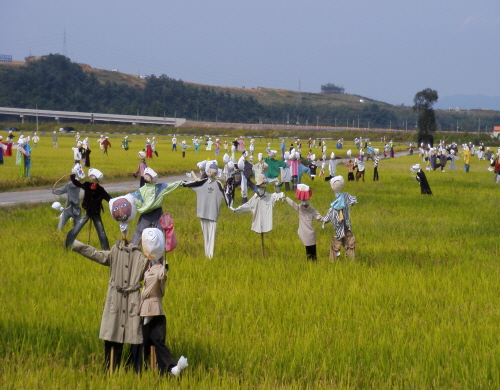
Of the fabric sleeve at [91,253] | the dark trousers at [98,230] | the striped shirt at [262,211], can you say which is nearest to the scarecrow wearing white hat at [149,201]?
the dark trousers at [98,230]

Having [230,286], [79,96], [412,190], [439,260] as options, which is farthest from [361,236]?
[79,96]

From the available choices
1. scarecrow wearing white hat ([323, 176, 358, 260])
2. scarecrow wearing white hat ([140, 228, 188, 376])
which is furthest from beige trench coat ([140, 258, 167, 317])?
scarecrow wearing white hat ([323, 176, 358, 260])

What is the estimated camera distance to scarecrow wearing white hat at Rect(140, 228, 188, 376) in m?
6.10

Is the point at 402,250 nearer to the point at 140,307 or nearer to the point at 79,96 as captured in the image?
the point at 140,307

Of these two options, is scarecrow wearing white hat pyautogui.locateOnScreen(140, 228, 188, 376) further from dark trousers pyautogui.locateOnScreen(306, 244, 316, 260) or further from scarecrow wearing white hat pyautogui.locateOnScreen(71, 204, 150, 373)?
dark trousers pyautogui.locateOnScreen(306, 244, 316, 260)

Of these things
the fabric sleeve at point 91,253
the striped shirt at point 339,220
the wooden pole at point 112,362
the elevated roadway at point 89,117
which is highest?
the fabric sleeve at point 91,253

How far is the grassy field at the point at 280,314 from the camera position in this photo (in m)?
6.20

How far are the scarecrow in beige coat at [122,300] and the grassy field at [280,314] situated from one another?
1.00 feet

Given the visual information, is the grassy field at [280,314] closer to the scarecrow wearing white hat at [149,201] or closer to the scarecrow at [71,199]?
the scarecrow at [71,199]

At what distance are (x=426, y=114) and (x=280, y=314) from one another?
311 feet

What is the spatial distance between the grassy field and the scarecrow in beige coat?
0.30 metres

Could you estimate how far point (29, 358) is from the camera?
6.47 metres

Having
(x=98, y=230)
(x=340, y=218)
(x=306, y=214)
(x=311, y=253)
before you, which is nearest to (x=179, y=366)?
(x=306, y=214)

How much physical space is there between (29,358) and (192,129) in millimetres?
116976
